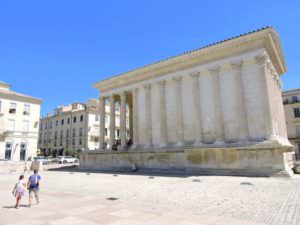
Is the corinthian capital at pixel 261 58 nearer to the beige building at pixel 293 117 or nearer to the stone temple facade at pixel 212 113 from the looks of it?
the stone temple facade at pixel 212 113

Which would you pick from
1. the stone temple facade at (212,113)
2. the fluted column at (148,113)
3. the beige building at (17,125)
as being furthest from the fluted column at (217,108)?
the beige building at (17,125)

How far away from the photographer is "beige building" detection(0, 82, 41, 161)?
38562 mm

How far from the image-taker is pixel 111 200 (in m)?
8.78

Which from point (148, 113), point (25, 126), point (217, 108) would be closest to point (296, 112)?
point (217, 108)

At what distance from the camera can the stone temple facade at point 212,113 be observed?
55.8 feet

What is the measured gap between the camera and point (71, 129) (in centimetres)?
5347

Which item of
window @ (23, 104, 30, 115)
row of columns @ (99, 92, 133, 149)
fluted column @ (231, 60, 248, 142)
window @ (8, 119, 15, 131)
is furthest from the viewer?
window @ (23, 104, 30, 115)

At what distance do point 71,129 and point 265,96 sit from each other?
46.1 meters

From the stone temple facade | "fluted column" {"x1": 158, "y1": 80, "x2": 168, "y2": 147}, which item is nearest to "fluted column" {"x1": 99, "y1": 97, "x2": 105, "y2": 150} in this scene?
the stone temple facade

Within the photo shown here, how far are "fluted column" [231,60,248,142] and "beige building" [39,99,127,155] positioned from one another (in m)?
34.7

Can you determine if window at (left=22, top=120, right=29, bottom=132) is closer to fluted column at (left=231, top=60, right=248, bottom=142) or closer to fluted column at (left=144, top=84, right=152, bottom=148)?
fluted column at (left=144, top=84, right=152, bottom=148)

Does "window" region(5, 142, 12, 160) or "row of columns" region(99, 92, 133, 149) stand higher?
"row of columns" region(99, 92, 133, 149)

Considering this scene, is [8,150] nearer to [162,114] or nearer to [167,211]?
[162,114]

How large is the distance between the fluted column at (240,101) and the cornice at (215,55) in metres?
1.22
